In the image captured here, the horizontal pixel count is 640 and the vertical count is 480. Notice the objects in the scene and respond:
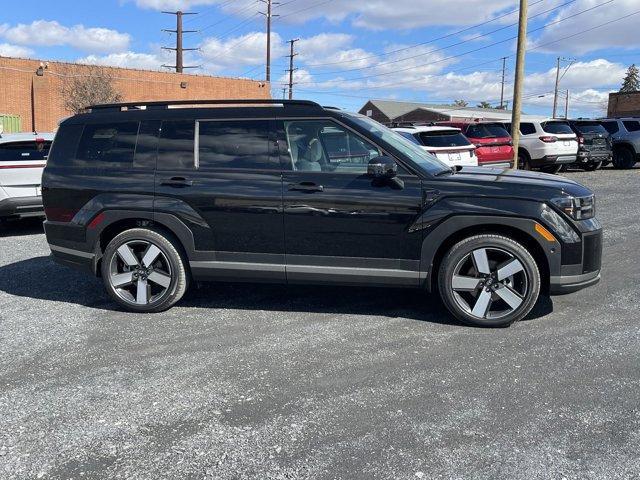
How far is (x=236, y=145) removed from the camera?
5234 mm

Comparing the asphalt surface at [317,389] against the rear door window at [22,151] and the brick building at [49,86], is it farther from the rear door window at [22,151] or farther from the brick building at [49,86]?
the brick building at [49,86]

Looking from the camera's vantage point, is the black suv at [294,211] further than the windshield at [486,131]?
No

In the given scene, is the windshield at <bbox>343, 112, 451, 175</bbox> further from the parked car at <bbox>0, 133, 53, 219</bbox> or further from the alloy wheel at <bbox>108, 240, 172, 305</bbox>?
the parked car at <bbox>0, 133, 53, 219</bbox>

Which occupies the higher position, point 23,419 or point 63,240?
point 63,240

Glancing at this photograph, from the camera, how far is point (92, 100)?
126ft

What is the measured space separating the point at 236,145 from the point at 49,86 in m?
38.6

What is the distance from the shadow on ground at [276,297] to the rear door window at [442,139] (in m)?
7.67

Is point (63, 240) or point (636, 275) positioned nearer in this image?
point (63, 240)

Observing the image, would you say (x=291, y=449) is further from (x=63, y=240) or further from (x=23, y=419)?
(x=63, y=240)

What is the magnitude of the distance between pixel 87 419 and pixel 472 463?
2192 mm

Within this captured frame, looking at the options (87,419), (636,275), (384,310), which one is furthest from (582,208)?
(87,419)

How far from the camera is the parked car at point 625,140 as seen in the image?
21.0 metres

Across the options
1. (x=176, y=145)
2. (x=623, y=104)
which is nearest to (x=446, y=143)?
(x=176, y=145)

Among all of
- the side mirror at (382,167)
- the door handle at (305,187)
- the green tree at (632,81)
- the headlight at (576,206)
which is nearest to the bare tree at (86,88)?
the door handle at (305,187)
